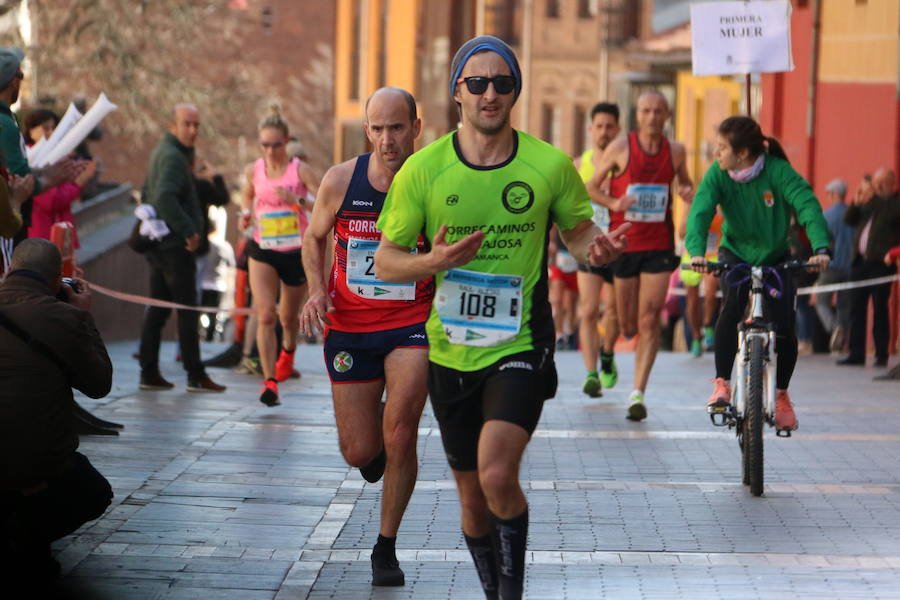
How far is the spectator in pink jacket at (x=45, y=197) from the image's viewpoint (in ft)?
40.7

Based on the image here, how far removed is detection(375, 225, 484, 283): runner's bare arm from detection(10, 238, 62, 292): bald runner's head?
168 centimetres

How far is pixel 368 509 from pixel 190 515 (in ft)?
2.78

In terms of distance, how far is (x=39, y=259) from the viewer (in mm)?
7227

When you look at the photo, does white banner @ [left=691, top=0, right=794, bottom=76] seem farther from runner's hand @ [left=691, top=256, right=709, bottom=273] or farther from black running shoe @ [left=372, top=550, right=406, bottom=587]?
black running shoe @ [left=372, top=550, right=406, bottom=587]

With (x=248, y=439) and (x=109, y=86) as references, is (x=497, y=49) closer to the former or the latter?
(x=248, y=439)

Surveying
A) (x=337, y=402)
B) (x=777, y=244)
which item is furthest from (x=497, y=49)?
(x=777, y=244)

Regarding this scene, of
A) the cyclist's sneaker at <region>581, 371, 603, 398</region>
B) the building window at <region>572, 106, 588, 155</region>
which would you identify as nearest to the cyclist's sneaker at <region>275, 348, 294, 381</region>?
the cyclist's sneaker at <region>581, 371, 603, 398</region>

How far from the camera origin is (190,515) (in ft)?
27.5

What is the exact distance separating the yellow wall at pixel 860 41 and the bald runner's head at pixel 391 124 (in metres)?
18.7

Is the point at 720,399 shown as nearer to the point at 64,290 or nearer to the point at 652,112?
the point at 652,112

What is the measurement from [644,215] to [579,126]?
39.0 m

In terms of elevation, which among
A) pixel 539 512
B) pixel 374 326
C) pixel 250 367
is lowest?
pixel 250 367

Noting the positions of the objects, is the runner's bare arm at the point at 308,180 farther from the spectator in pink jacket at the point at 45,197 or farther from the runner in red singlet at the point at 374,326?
the runner in red singlet at the point at 374,326

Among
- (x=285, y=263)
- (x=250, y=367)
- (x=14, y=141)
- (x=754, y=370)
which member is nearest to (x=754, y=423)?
(x=754, y=370)
